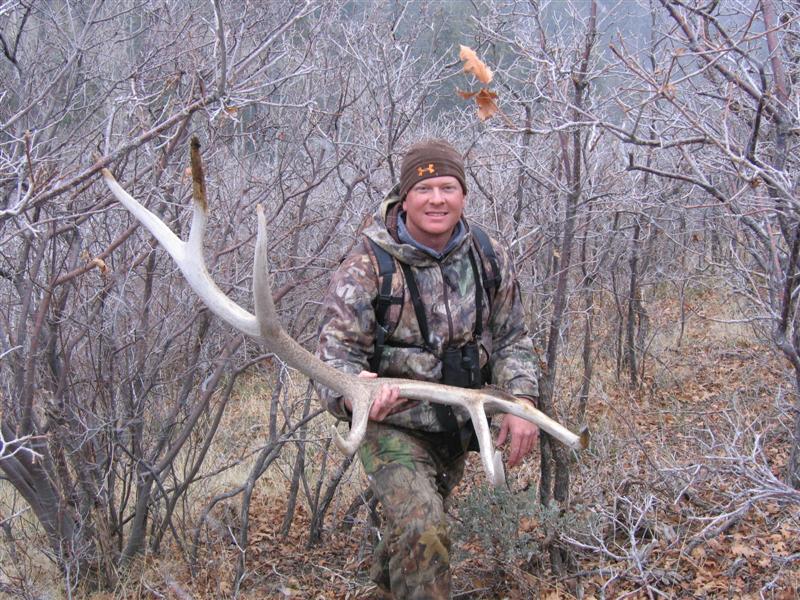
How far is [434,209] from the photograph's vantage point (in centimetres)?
381

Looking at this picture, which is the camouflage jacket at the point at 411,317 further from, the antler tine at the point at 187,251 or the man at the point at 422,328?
the antler tine at the point at 187,251

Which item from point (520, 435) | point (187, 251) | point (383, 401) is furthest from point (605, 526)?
point (187, 251)

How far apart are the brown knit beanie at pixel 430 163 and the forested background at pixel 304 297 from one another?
275 mm

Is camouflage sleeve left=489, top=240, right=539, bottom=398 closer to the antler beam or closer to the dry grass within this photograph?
the antler beam

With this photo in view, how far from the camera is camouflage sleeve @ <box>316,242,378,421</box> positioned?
11.9 ft

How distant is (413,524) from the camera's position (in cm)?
335

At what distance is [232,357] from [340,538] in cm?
148

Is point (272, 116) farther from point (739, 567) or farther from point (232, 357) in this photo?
point (739, 567)

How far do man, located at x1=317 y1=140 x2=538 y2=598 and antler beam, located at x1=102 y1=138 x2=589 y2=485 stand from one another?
127mm

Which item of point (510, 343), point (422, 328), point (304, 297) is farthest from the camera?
point (304, 297)

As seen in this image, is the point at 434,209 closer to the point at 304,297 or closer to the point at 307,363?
the point at 307,363

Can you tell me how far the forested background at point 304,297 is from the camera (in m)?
4.03

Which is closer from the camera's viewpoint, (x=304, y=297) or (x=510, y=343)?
(x=510, y=343)

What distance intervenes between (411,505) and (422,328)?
805 millimetres
